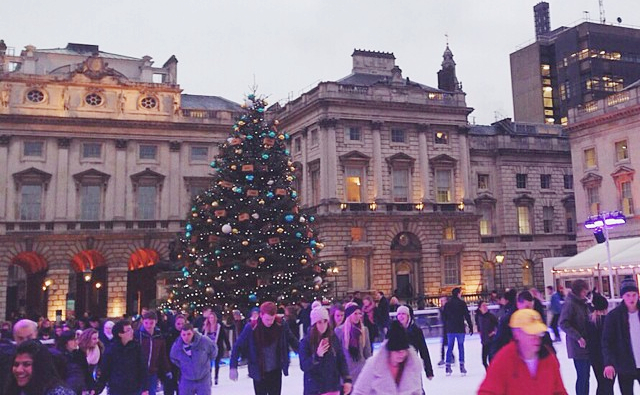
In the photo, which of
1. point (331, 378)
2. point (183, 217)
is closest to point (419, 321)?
point (331, 378)

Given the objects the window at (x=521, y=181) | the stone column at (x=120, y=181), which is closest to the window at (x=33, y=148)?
the stone column at (x=120, y=181)

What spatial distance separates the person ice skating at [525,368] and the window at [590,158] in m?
43.1

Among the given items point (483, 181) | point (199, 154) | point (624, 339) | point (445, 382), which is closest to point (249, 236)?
point (445, 382)

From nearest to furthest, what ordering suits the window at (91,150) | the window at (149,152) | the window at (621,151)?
the window at (621,151) < the window at (91,150) < the window at (149,152)

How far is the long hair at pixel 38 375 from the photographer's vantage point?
5309 mm

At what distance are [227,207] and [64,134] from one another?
28654 mm

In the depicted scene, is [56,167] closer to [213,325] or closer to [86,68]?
[86,68]

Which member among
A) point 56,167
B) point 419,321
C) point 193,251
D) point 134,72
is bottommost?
point 419,321

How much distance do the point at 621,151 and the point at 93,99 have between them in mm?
36406

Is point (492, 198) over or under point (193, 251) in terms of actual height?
over

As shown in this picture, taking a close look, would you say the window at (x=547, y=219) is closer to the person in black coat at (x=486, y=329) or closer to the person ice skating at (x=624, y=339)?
the person in black coat at (x=486, y=329)

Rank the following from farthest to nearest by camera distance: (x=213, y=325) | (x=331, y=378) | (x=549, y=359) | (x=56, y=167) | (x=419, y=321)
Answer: (x=56, y=167)
(x=419, y=321)
(x=213, y=325)
(x=331, y=378)
(x=549, y=359)

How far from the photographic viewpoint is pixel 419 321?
26.9 metres

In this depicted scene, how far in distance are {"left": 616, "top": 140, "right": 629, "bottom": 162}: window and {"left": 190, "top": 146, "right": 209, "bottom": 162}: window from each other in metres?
29.0
